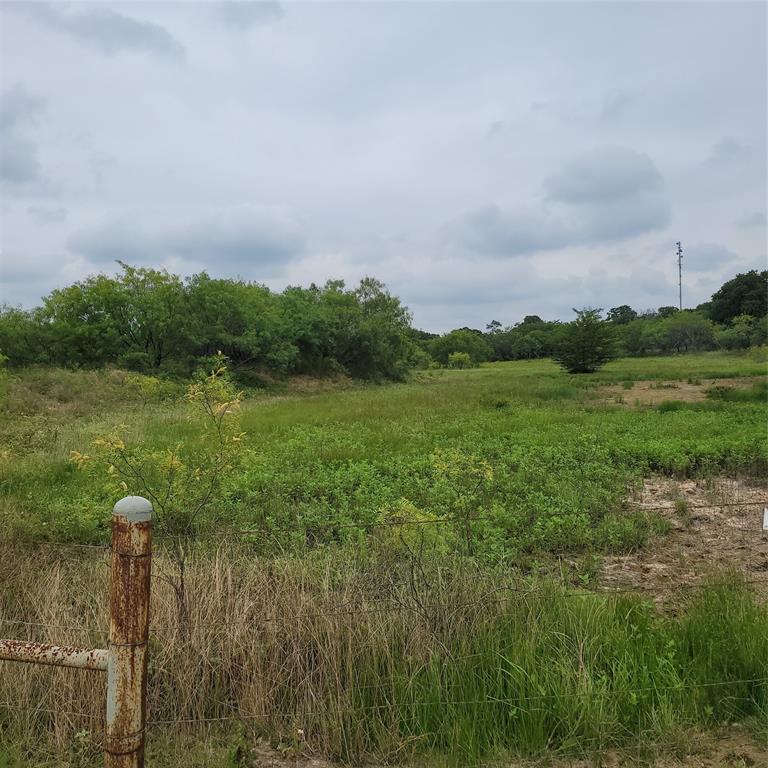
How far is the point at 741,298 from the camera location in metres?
70.2

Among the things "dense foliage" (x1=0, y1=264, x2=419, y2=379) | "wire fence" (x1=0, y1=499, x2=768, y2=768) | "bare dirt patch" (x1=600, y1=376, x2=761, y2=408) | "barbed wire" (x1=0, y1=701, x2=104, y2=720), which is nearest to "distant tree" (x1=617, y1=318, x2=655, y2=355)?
"bare dirt patch" (x1=600, y1=376, x2=761, y2=408)

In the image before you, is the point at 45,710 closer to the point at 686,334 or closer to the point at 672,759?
the point at 672,759

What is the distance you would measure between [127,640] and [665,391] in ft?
92.2

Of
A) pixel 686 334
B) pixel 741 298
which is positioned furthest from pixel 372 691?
pixel 741 298

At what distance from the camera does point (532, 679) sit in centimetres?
319

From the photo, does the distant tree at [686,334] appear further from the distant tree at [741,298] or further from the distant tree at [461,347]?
the distant tree at [461,347]

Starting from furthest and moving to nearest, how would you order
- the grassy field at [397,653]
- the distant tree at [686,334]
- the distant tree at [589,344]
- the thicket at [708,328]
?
1. the distant tree at [686,334]
2. the thicket at [708,328]
3. the distant tree at [589,344]
4. the grassy field at [397,653]

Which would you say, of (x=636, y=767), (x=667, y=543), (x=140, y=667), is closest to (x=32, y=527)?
(x=140, y=667)

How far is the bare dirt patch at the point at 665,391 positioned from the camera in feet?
71.7

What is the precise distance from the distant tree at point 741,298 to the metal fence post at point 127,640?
76.8 meters

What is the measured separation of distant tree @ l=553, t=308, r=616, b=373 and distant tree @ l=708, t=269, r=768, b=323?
2914 cm

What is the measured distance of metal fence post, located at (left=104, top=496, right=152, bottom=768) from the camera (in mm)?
1901

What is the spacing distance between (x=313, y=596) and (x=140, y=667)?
178 cm

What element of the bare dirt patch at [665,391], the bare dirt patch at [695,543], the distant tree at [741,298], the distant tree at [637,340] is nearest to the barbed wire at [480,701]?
the bare dirt patch at [695,543]
